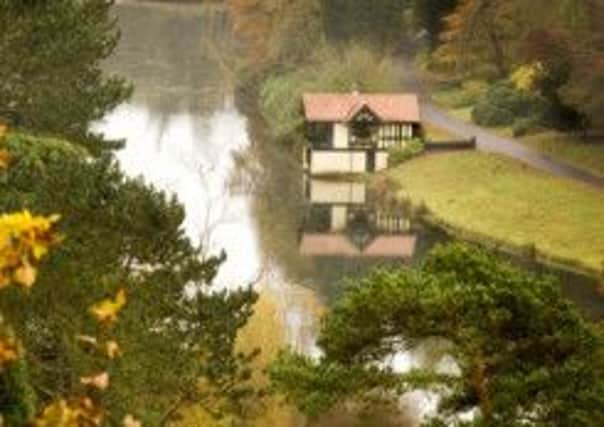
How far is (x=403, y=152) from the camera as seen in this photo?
60.9m

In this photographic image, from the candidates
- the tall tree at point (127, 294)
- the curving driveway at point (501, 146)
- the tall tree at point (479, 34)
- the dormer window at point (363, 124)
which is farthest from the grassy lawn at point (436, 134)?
the tall tree at point (127, 294)

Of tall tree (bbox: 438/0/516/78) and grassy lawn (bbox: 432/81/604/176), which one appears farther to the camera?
tall tree (bbox: 438/0/516/78)

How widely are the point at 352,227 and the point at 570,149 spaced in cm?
1327

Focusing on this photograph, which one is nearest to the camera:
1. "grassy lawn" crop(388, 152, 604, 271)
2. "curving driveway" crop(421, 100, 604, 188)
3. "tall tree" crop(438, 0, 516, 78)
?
"grassy lawn" crop(388, 152, 604, 271)

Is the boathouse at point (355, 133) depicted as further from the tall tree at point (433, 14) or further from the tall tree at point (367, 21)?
the tall tree at point (433, 14)

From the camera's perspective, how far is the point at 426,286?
1564 cm

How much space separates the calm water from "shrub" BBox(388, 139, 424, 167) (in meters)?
3.02

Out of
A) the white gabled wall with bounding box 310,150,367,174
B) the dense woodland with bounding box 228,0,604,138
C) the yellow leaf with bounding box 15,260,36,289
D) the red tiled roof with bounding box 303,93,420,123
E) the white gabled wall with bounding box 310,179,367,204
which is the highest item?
the dense woodland with bounding box 228,0,604,138

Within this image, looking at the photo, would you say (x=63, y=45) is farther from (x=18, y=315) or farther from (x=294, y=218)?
(x=294, y=218)

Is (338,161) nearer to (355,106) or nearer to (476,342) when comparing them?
(355,106)

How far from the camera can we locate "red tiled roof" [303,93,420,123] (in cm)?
6162

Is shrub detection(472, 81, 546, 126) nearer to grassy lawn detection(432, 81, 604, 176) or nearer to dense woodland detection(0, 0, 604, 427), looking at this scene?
grassy lawn detection(432, 81, 604, 176)

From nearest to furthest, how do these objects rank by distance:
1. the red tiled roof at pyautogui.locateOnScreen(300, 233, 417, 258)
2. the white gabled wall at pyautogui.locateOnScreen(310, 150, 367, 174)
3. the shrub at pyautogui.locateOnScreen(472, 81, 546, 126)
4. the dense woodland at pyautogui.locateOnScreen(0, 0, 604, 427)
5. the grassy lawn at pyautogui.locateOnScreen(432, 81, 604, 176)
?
the dense woodland at pyautogui.locateOnScreen(0, 0, 604, 427) < the red tiled roof at pyautogui.locateOnScreen(300, 233, 417, 258) < the grassy lawn at pyautogui.locateOnScreen(432, 81, 604, 176) < the white gabled wall at pyautogui.locateOnScreen(310, 150, 367, 174) < the shrub at pyautogui.locateOnScreen(472, 81, 546, 126)

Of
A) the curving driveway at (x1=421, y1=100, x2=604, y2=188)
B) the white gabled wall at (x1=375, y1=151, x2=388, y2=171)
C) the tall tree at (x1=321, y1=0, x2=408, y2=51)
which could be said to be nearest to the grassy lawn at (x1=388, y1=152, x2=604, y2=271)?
the curving driveway at (x1=421, y1=100, x2=604, y2=188)
